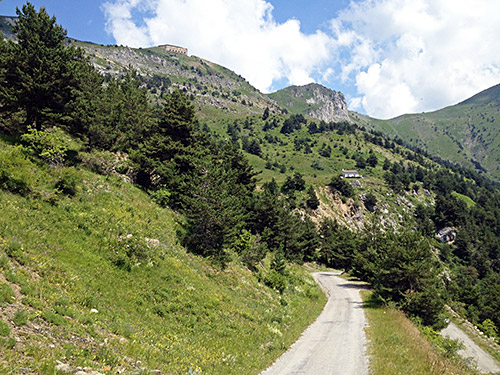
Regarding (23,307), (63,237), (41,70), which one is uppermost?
(41,70)

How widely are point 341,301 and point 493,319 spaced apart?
46.9 meters

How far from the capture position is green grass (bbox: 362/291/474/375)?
14.2 m

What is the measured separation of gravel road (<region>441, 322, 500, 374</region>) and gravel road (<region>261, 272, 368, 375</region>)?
1515 centimetres

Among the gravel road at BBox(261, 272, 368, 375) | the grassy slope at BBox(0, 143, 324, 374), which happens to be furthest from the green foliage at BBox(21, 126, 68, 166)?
the gravel road at BBox(261, 272, 368, 375)

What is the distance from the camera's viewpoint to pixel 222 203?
27.2 m

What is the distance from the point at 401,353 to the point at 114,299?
16716 mm

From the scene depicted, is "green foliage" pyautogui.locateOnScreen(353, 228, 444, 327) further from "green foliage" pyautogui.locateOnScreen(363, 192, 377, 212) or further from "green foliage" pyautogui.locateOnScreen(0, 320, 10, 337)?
"green foliage" pyautogui.locateOnScreen(363, 192, 377, 212)

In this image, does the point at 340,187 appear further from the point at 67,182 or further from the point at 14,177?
the point at 14,177

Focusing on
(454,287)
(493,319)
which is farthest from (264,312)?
(454,287)

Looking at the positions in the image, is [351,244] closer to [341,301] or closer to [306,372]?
[341,301]

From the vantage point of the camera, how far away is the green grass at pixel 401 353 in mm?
14175

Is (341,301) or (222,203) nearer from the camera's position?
(222,203)

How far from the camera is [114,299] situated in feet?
46.2

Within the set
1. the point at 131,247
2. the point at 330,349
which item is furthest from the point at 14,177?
the point at 330,349
